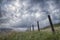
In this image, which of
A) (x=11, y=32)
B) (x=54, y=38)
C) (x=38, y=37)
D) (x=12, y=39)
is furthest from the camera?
(x=11, y=32)

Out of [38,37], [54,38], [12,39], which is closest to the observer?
[54,38]

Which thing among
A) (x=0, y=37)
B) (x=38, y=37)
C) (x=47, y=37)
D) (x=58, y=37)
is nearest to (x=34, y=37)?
(x=38, y=37)

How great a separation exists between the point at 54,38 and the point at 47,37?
2.44 feet

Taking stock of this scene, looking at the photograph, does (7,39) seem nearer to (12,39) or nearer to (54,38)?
(12,39)

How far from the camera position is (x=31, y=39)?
16750mm

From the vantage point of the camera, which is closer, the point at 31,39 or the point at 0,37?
the point at 31,39

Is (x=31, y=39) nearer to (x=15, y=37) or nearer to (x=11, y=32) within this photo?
(x=15, y=37)

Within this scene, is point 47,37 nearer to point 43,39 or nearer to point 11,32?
point 43,39

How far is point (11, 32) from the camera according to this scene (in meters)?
21.5

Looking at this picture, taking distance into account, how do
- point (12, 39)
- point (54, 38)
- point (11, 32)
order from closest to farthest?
point (54, 38)
point (12, 39)
point (11, 32)

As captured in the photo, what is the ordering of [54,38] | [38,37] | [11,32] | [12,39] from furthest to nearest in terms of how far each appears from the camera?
[11,32] < [12,39] < [38,37] < [54,38]

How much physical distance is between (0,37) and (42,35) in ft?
17.2

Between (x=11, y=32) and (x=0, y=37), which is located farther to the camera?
(x=11, y=32)

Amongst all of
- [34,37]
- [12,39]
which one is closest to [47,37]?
[34,37]
